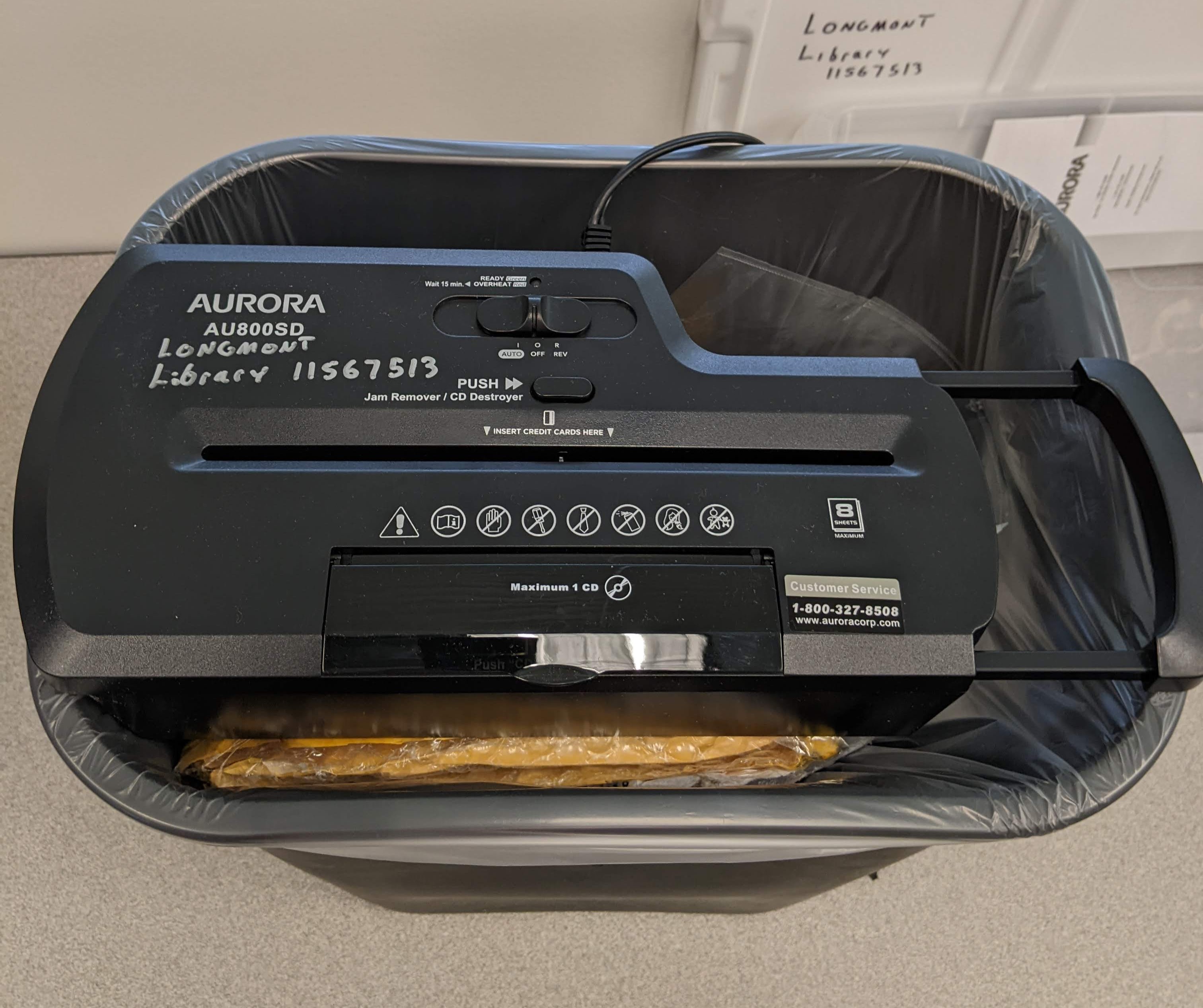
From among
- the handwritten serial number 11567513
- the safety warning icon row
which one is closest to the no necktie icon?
the safety warning icon row

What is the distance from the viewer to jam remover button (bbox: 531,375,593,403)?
0.47 m

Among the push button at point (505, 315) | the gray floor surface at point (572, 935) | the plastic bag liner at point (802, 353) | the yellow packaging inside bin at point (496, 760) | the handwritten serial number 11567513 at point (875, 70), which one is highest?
the handwritten serial number 11567513 at point (875, 70)

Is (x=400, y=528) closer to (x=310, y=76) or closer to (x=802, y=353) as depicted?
(x=802, y=353)

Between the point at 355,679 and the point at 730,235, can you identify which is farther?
the point at 730,235

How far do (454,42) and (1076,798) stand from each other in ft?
2.89

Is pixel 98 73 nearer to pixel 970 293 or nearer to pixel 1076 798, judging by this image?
pixel 970 293

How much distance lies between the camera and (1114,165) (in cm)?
109

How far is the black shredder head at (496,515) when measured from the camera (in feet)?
1.34

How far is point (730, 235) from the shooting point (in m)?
0.69

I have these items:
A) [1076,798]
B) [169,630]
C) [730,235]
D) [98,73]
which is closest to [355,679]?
[169,630]

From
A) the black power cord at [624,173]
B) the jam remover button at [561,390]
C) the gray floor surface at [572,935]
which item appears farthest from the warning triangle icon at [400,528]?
the gray floor surface at [572,935]

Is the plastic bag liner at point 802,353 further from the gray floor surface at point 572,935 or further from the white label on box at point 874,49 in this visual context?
the white label on box at point 874,49

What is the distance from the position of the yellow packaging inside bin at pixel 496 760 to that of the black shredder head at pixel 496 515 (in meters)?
0.03

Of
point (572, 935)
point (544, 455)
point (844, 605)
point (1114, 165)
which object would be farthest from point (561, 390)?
point (1114, 165)
